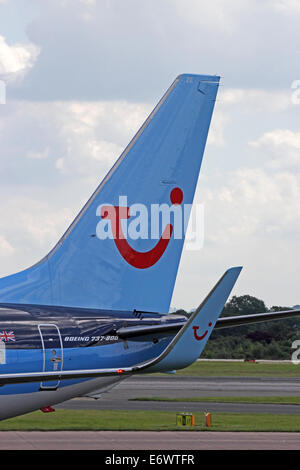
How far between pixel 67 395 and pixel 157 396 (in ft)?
136

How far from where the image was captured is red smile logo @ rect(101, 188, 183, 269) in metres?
18.9

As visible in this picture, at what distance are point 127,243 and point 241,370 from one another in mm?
75722

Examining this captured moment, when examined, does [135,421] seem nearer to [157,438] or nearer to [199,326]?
[157,438]

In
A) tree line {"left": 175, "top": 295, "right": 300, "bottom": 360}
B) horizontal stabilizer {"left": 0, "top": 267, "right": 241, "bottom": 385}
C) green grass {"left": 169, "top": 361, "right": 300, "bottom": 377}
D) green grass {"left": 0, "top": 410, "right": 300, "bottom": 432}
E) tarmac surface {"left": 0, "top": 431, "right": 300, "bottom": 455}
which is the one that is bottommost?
tarmac surface {"left": 0, "top": 431, "right": 300, "bottom": 455}

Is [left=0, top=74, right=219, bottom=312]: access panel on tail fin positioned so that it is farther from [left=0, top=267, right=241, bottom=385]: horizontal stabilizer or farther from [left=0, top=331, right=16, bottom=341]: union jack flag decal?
[left=0, top=267, right=241, bottom=385]: horizontal stabilizer

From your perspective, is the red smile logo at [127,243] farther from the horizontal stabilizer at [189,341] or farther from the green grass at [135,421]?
the green grass at [135,421]

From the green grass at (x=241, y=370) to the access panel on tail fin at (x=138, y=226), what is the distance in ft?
219

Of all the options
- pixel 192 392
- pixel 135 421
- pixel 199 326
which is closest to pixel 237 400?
pixel 192 392

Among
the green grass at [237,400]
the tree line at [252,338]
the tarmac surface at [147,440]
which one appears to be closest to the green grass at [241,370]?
the tree line at [252,338]

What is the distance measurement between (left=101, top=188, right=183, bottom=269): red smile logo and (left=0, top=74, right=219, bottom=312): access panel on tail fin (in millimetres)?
22

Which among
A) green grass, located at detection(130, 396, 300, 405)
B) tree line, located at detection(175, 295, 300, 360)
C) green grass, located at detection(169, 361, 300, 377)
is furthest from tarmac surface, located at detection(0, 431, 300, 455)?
tree line, located at detection(175, 295, 300, 360)

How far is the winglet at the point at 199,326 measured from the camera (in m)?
12.4

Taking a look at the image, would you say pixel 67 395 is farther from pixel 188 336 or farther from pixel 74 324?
pixel 188 336

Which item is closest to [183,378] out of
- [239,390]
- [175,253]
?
[239,390]
